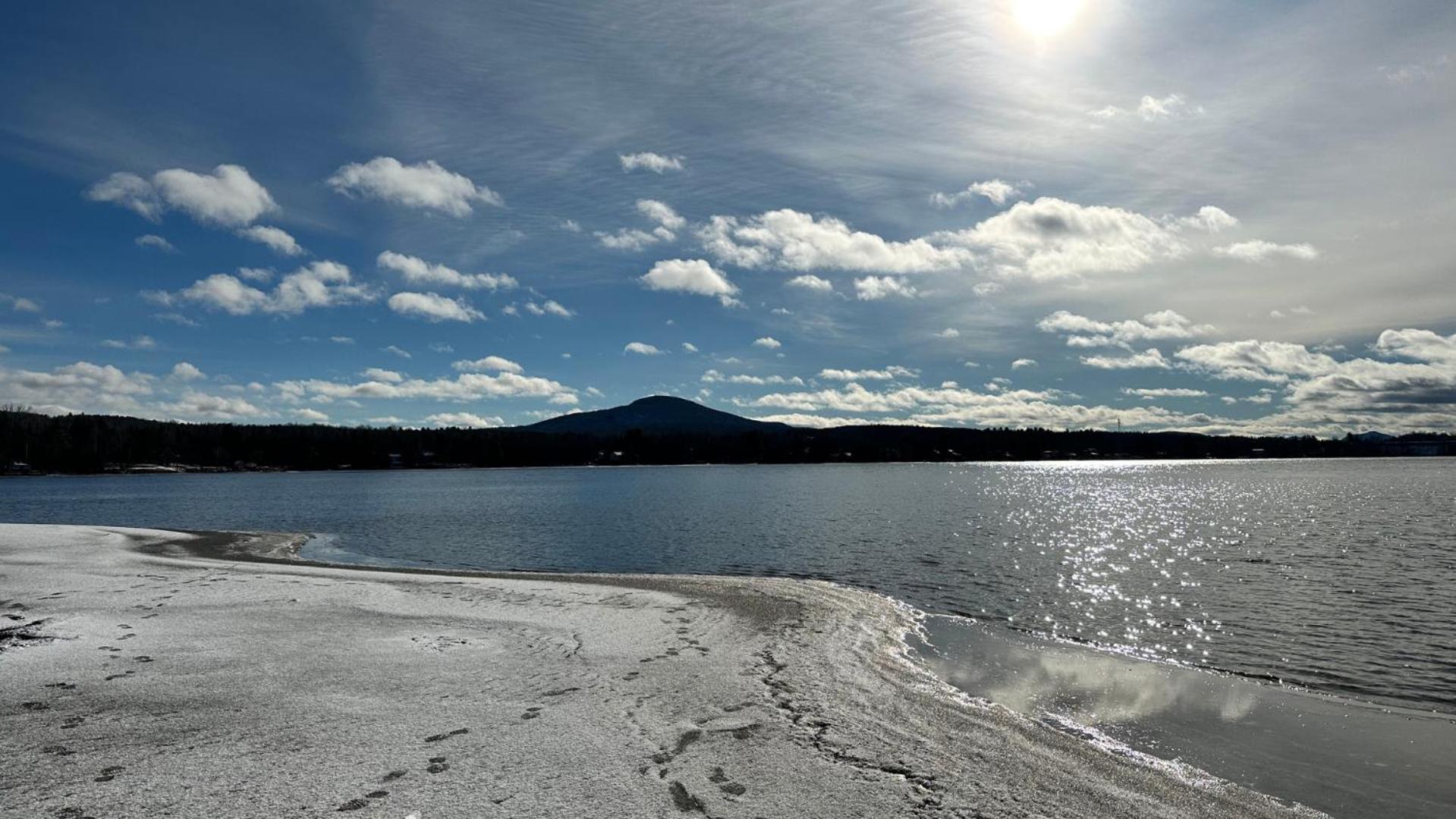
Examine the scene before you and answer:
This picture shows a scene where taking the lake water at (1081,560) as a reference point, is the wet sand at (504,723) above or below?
above

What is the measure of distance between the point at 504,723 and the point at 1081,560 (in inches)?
1463

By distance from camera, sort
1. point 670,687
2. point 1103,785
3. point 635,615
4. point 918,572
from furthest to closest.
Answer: point 918,572, point 635,615, point 670,687, point 1103,785

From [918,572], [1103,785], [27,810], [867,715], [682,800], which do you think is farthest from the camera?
[918,572]

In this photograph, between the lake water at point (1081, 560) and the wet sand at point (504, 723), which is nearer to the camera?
the wet sand at point (504, 723)

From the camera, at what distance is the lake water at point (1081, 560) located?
18609 millimetres

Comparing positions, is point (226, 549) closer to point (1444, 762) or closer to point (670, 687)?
point (670, 687)

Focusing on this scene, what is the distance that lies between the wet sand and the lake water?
137 inches

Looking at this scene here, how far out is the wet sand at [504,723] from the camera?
9.77 metres

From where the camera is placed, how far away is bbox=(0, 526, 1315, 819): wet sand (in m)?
9.77

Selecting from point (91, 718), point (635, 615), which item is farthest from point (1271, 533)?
point (91, 718)

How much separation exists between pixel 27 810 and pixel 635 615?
50.7 feet

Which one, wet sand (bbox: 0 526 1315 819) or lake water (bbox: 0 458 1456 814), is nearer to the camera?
wet sand (bbox: 0 526 1315 819)

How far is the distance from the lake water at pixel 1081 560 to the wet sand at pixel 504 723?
3.47m

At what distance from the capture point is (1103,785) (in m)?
11.3
